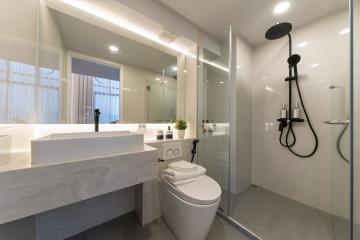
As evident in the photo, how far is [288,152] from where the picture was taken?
1.90 meters

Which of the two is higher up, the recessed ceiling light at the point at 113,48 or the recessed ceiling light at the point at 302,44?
the recessed ceiling light at the point at 302,44

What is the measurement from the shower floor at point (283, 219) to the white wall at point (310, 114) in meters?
0.12

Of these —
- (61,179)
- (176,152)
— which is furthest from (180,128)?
(61,179)

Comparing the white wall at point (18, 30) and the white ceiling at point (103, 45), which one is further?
the white ceiling at point (103, 45)

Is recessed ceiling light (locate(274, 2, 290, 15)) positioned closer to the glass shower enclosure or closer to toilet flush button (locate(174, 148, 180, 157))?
the glass shower enclosure

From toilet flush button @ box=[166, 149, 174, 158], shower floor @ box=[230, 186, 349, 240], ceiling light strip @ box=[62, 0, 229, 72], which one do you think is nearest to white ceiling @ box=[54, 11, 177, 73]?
ceiling light strip @ box=[62, 0, 229, 72]

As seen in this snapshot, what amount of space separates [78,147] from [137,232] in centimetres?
99

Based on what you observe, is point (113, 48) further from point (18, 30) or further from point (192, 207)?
point (192, 207)

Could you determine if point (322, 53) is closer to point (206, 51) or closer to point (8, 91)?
point (206, 51)

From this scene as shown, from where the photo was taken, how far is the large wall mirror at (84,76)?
1016mm

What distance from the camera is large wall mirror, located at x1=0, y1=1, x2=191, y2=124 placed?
102 cm

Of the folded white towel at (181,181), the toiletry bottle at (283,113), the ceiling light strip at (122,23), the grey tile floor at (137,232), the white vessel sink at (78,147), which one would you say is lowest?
the grey tile floor at (137,232)

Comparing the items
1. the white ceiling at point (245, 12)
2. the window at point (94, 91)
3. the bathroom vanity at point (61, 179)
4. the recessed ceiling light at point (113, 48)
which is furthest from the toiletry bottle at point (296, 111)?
the recessed ceiling light at point (113, 48)

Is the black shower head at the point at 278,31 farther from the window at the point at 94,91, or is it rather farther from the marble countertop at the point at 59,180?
the marble countertop at the point at 59,180
